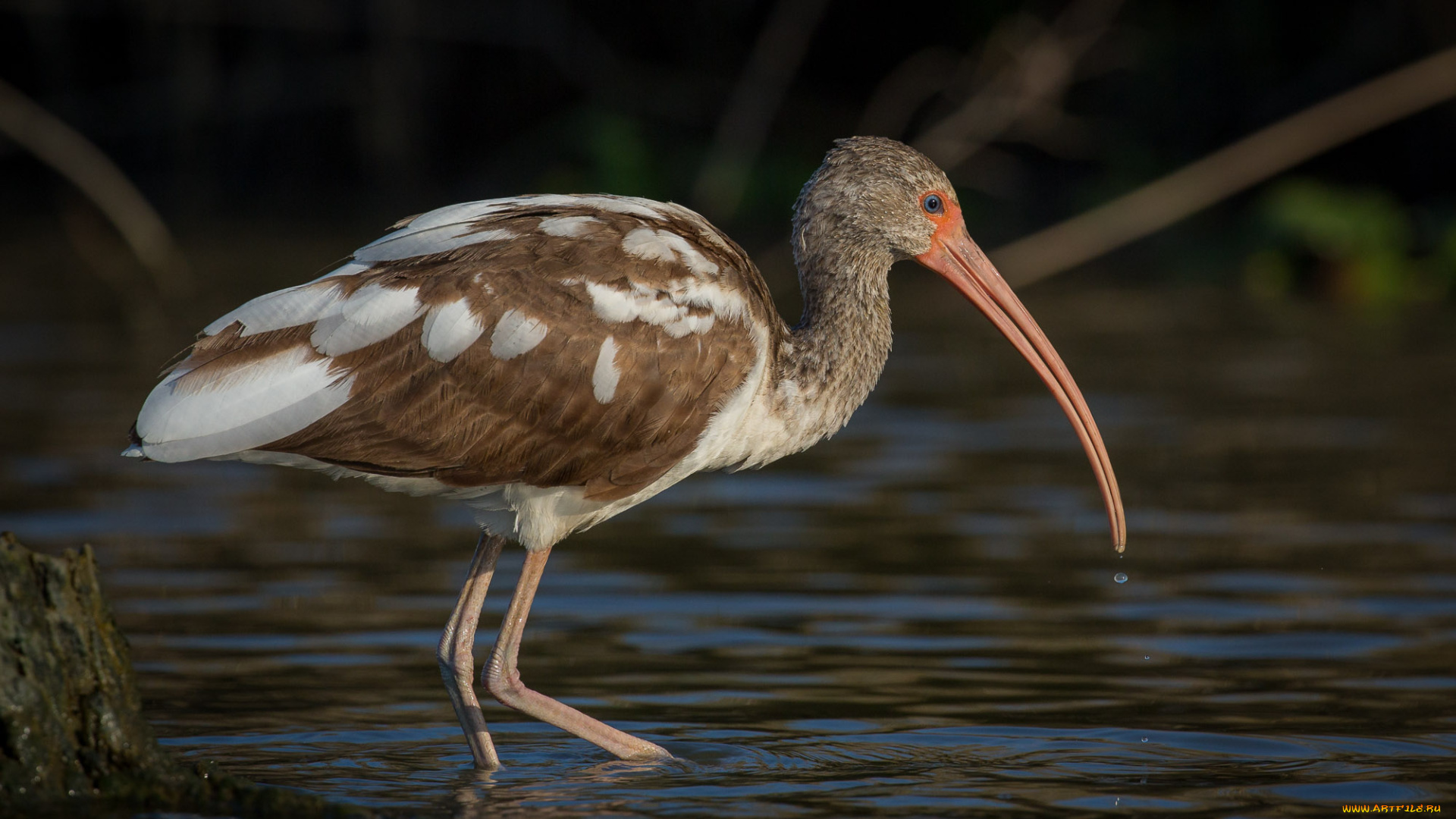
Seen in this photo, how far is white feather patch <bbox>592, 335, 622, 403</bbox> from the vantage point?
22.8 feet

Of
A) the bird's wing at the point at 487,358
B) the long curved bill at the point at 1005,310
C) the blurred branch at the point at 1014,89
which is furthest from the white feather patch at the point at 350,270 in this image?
the blurred branch at the point at 1014,89

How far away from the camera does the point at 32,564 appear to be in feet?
18.4

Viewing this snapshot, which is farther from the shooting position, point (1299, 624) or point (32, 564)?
point (1299, 624)

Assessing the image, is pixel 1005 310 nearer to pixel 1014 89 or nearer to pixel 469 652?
pixel 469 652

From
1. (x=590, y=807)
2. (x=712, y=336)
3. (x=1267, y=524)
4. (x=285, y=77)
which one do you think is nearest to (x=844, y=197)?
(x=712, y=336)

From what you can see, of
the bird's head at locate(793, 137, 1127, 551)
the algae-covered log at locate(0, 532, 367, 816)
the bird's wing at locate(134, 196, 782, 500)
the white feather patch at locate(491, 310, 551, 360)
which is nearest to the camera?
the algae-covered log at locate(0, 532, 367, 816)

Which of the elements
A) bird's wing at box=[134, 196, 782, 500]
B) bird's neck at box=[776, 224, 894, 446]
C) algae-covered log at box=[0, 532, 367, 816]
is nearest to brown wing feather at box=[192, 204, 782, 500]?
bird's wing at box=[134, 196, 782, 500]

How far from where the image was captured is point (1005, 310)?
27.8 feet

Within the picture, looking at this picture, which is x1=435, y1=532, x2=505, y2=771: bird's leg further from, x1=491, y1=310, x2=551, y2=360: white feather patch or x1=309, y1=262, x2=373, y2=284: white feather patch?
x1=309, y1=262, x2=373, y2=284: white feather patch

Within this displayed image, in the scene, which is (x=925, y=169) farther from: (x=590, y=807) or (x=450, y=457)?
(x=590, y=807)

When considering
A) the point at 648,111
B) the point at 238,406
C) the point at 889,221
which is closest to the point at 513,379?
the point at 238,406

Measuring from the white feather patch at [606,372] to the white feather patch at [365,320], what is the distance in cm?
61

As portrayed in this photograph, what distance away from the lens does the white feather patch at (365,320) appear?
679cm

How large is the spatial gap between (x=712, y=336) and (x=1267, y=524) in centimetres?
529
